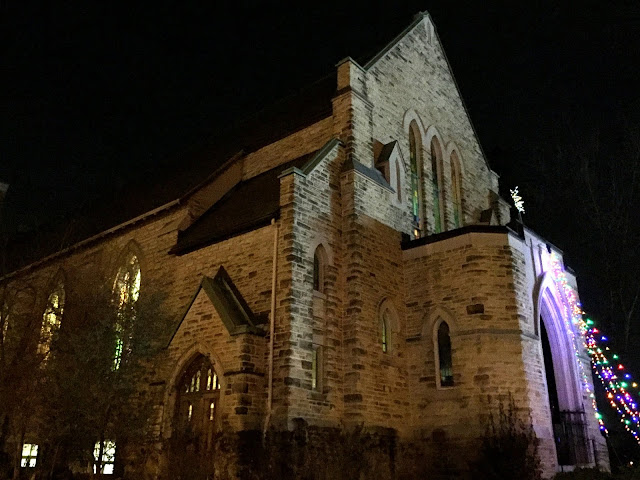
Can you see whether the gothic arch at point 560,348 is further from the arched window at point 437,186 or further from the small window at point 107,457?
the small window at point 107,457

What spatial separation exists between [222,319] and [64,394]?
3907 mm

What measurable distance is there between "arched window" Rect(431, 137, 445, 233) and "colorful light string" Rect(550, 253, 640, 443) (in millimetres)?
4005

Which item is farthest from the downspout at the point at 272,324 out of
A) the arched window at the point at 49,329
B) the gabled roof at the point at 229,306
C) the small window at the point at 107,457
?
the arched window at the point at 49,329

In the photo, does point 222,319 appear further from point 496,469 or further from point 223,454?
point 496,469

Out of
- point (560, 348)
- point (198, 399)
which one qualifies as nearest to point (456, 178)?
point (560, 348)

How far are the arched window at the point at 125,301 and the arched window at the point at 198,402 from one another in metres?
1.75

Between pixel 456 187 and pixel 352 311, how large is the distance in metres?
9.34

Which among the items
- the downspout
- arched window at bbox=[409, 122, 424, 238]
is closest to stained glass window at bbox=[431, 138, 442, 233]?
arched window at bbox=[409, 122, 424, 238]

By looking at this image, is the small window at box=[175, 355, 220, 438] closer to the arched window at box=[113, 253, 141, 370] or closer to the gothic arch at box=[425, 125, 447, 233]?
the arched window at box=[113, 253, 141, 370]

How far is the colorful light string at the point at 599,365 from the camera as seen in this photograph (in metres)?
19.2

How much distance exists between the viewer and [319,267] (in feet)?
52.2

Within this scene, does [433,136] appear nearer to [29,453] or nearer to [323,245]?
[323,245]

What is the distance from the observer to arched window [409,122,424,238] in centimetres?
1969

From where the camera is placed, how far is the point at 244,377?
1381 cm
